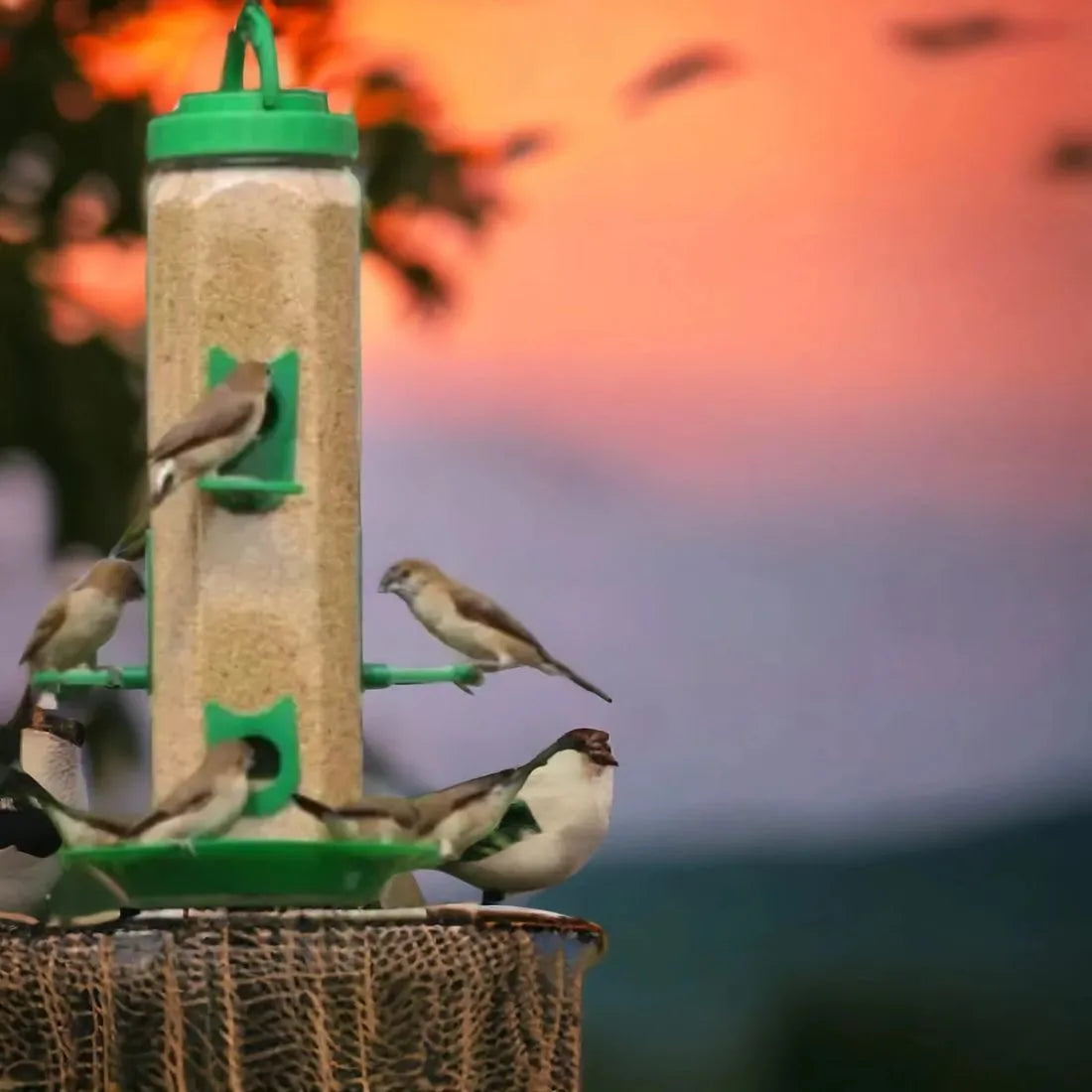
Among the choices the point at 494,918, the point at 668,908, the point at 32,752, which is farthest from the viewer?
the point at 668,908

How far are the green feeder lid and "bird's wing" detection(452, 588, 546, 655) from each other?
35.6 inches

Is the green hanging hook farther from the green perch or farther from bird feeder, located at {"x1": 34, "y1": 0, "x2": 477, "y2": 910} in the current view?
the green perch

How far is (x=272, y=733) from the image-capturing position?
7.27 meters

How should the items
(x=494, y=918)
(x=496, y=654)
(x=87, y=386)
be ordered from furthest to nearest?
(x=87, y=386)
(x=496, y=654)
(x=494, y=918)

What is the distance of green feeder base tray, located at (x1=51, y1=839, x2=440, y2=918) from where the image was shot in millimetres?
6996

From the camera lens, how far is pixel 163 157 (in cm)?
738

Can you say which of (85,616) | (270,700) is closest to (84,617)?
(85,616)

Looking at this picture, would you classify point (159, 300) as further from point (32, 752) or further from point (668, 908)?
point (668, 908)

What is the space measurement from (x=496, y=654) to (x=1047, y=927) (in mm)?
4021

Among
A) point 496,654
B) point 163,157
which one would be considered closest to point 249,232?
point 163,157

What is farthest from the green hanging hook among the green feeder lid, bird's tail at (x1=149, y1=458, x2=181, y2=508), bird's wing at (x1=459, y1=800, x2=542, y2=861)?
bird's wing at (x1=459, y1=800, x2=542, y2=861)

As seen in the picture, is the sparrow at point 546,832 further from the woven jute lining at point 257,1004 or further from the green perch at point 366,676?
the woven jute lining at point 257,1004

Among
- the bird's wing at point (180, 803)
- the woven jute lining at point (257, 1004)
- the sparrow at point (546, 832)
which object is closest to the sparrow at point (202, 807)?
the bird's wing at point (180, 803)

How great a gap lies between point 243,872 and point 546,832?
98cm
